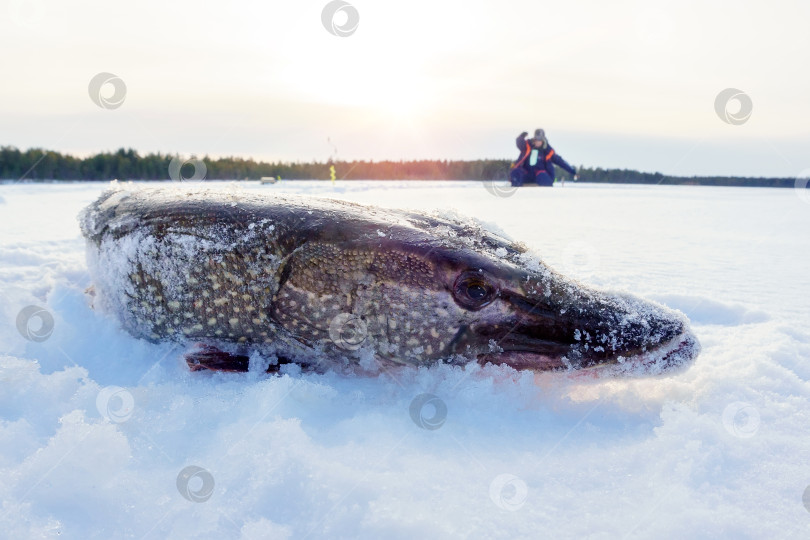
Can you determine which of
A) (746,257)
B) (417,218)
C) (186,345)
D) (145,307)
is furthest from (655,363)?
(746,257)

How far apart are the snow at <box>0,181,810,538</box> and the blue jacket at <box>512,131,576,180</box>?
15026mm

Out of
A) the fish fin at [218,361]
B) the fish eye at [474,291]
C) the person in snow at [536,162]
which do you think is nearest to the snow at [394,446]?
the fish fin at [218,361]

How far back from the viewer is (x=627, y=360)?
211 cm

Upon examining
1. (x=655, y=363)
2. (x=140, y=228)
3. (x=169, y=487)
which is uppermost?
(x=140, y=228)

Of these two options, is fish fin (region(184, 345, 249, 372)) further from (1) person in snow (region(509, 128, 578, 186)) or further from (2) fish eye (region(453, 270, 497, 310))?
(1) person in snow (region(509, 128, 578, 186))

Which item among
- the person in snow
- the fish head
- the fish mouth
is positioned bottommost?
the fish mouth

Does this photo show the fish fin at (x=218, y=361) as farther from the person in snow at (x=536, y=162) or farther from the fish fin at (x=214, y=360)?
the person in snow at (x=536, y=162)

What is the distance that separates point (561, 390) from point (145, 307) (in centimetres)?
216

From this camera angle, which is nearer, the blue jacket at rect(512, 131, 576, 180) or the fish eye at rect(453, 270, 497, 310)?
the fish eye at rect(453, 270, 497, 310)

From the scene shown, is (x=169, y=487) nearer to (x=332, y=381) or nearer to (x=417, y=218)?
(x=332, y=381)

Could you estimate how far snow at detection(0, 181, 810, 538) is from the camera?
136 centimetres

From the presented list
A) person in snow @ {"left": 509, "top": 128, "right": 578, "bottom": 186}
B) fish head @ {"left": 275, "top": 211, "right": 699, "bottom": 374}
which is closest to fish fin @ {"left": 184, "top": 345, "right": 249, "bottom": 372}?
fish head @ {"left": 275, "top": 211, "right": 699, "bottom": 374}

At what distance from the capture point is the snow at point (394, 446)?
1363 mm

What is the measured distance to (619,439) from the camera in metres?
1.76
